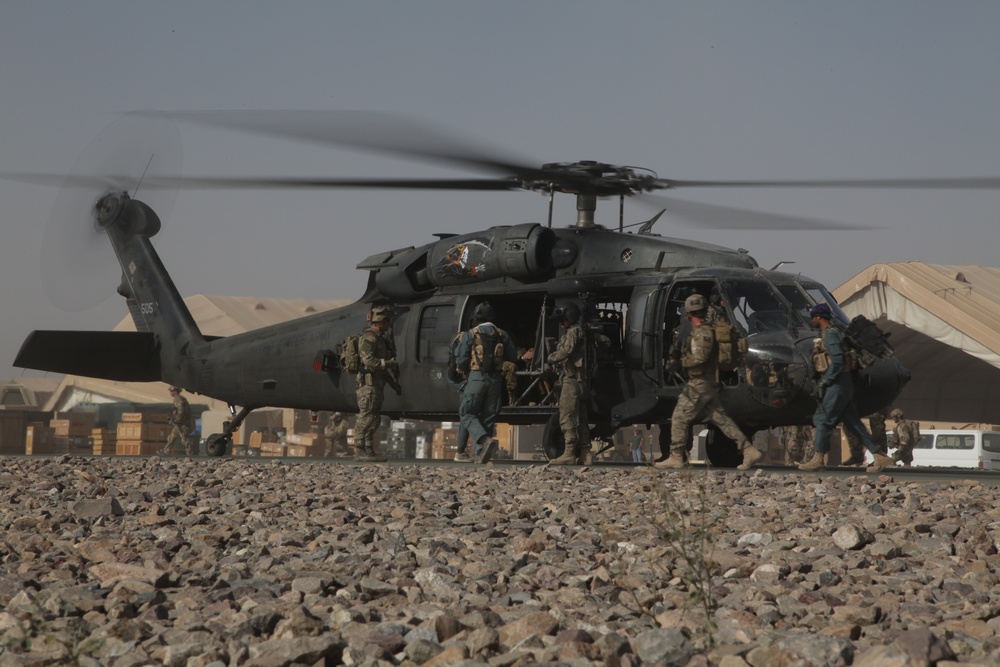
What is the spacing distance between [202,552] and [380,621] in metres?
1.61

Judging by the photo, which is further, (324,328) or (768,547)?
(324,328)

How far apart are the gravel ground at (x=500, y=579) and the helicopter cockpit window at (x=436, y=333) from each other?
17.7 feet

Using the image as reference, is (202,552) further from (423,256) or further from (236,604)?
(423,256)

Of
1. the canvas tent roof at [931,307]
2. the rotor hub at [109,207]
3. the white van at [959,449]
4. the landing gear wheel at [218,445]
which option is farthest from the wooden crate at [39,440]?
the white van at [959,449]

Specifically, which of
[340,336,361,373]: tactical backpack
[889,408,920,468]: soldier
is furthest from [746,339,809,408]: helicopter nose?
[889,408,920,468]: soldier

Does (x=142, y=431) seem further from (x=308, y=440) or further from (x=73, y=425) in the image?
(x=308, y=440)

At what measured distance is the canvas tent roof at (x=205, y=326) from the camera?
36094 mm

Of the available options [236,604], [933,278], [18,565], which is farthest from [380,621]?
[933,278]

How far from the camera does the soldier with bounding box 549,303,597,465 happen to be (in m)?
10.9

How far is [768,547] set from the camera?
484 cm

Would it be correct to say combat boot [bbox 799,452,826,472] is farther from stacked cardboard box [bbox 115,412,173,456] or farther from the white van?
the white van

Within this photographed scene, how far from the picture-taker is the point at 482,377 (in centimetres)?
1125

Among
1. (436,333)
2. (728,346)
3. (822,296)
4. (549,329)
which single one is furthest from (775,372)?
(436,333)

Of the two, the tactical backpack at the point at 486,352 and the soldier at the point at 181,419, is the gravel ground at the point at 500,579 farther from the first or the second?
the soldier at the point at 181,419
